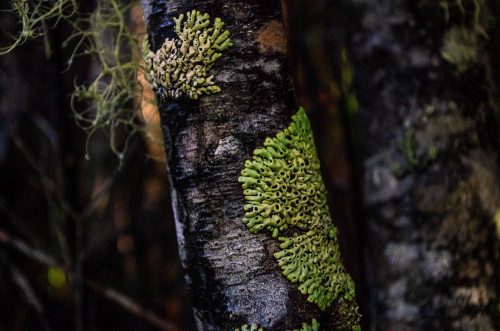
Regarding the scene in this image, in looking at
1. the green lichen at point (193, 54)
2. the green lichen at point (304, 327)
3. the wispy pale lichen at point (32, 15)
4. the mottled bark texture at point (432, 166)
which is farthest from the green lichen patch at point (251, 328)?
the mottled bark texture at point (432, 166)

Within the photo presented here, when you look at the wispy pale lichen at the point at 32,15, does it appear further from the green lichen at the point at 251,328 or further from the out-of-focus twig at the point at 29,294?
the out-of-focus twig at the point at 29,294

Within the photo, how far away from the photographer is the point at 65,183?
1.39 metres

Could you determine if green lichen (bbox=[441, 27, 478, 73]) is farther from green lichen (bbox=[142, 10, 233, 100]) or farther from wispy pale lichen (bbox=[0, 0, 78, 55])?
wispy pale lichen (bbox=[0, 0, 78, 55])

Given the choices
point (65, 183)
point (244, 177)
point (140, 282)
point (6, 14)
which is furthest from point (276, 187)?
point (6, 14)

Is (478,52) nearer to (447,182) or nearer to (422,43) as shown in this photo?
(422,43)

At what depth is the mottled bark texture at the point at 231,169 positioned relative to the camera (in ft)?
1.73

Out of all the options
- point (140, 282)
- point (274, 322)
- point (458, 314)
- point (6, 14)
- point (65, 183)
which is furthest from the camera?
point (140, 282)

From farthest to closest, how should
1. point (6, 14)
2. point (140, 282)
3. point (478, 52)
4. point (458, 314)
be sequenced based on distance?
point (140, 282)
point (6, 14)
point (478, 52)
point (458, 314)

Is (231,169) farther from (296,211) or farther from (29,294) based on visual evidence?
(29,294)

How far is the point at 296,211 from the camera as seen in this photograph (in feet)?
1.80

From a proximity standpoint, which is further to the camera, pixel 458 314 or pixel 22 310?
pixel 22 310

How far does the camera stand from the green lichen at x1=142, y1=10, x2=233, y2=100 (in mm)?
540

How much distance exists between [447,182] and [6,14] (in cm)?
232

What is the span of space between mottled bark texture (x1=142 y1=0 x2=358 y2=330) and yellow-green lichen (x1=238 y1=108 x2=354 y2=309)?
14 millimetres
